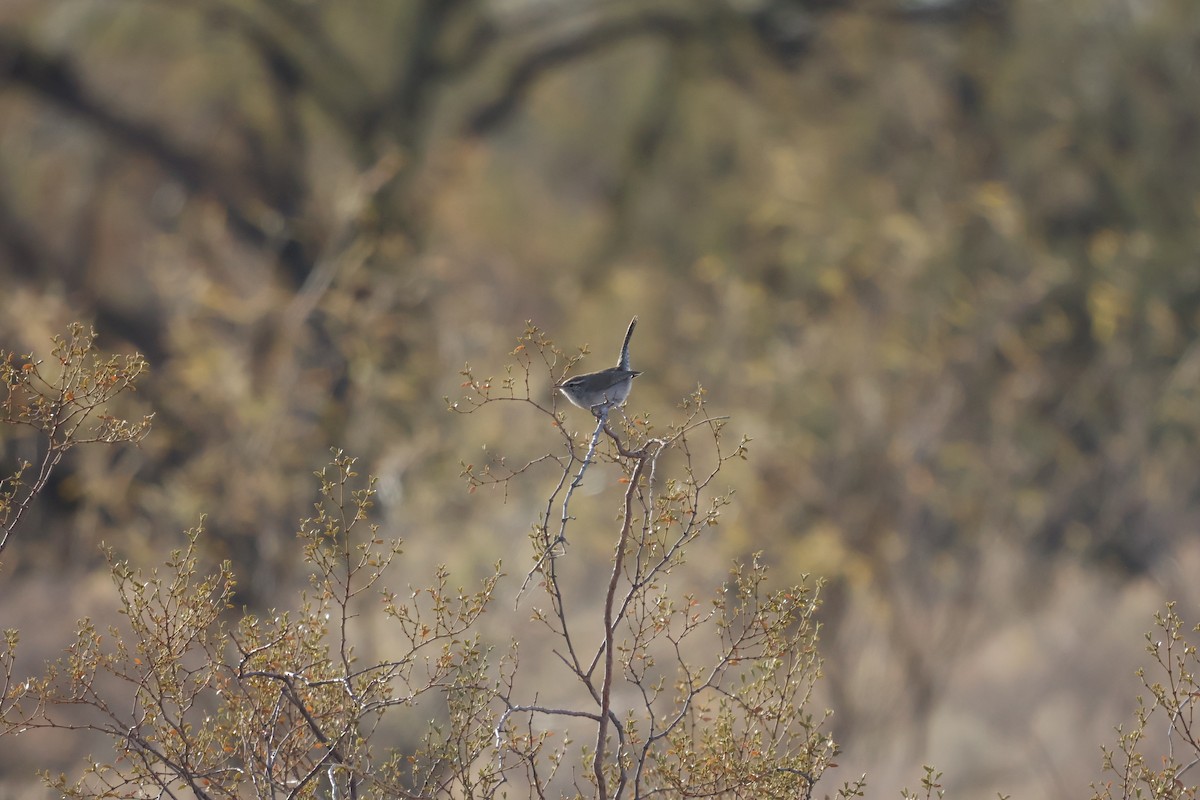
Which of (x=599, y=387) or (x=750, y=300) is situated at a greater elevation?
(x=750, y=300)

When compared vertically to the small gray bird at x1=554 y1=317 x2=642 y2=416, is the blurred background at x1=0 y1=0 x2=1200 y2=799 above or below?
above

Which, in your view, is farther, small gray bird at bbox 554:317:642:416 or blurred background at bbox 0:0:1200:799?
blurred background at bbox 0:0:1200:799

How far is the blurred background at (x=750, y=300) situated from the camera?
12.7m

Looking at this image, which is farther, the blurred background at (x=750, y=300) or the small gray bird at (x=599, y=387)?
the blurred background at (x=750, y=300)

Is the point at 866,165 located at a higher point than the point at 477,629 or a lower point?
higher

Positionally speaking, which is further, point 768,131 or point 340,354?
point 768,131

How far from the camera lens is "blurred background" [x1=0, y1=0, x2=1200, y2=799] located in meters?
12.7

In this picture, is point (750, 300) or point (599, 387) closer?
point (599, 387)

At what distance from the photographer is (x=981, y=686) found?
13461 millimetres

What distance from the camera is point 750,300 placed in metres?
13.7

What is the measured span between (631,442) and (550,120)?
1297 centimetres

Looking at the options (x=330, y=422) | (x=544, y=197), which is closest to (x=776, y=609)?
(x=330, y=422)

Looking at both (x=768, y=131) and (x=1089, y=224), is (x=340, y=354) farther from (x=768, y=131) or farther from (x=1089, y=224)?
(x=1089, y=224)

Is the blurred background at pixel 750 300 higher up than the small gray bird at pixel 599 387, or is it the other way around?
the blurred background at pixel 750 300
